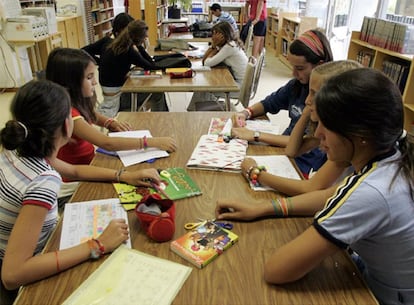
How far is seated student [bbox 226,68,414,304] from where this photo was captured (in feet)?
2.60

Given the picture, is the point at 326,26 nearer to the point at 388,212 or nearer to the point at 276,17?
the point at 276,17

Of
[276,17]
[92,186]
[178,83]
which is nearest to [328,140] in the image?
[92,186]

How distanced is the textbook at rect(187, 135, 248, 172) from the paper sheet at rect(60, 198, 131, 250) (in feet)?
1.29

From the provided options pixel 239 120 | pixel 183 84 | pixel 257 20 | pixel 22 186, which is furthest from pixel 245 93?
pixel 257 20

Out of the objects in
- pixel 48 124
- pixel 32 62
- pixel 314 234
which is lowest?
pixel 32 62

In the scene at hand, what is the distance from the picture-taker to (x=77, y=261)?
887 millimetres

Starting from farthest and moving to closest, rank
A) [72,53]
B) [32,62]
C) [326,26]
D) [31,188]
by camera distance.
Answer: [326,26]
[32,62]
[72,53]
[31,188]

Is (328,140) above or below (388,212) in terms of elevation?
above

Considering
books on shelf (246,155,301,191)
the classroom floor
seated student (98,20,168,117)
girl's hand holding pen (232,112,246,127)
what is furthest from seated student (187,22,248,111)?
books on shelf (246,155,301,191)

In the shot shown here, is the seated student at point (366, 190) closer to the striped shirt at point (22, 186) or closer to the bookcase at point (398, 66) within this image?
the striped shirt at point (22, 186)

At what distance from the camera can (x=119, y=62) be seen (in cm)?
307

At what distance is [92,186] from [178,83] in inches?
60.7

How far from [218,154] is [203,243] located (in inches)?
23.7

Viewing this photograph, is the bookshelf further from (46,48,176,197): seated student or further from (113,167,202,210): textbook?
(113,167,202,210): textbook
